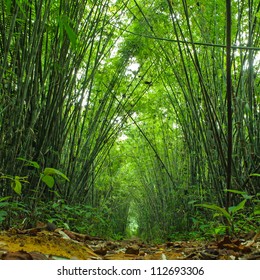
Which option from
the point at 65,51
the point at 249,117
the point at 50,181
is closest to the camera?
the point at 50,181

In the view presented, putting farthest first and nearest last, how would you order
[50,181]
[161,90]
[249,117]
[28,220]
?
[161,90], [249,117], [28,220], [50,181]

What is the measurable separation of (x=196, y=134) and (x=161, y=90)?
2092 millimetres

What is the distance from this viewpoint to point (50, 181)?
1.48 meters

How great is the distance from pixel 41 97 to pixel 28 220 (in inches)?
37.1

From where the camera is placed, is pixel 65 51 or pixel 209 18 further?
pixel 209 18

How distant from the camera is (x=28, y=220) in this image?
172 cm

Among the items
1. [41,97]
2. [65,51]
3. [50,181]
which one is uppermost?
[65,51]

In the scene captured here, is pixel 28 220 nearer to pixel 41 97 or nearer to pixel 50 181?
pixel 50 181

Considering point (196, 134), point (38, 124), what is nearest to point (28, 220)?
point (38, 124)
